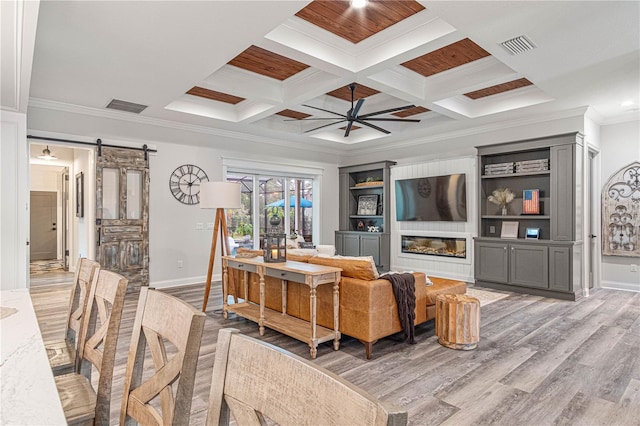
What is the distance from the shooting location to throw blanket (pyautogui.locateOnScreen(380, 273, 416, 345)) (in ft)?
11.1

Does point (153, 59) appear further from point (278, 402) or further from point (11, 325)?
point (278, 402)

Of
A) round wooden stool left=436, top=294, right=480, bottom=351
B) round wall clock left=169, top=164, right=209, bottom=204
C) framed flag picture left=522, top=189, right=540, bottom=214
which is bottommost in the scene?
round wooden stool left=436, top=294, right=480, bottom=351

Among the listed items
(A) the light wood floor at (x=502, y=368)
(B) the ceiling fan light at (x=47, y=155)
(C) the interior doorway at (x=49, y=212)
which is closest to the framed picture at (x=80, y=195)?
(B) the ceiling fan light at (x=47, y=155)

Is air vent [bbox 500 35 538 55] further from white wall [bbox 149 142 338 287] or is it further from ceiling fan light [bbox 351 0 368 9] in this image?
white wall [bbox 149 142 338 287]

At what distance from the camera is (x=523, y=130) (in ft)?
20.0

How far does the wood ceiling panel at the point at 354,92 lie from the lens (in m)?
5.39

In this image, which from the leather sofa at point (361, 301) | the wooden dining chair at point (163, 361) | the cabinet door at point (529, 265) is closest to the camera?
the wooden dining chair at point (163, 361)

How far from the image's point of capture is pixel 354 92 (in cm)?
555

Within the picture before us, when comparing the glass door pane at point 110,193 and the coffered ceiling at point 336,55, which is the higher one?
the coffered ceiling at point 336,55

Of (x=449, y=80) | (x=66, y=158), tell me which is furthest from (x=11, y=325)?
(x=66, y=158)

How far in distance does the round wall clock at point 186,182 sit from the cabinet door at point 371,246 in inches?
143

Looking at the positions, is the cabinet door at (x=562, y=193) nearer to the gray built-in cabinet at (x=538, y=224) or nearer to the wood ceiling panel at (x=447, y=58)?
the gray built-in cabinet at (x=538, y=224)

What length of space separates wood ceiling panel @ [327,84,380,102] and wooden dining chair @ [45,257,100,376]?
429 centimetres

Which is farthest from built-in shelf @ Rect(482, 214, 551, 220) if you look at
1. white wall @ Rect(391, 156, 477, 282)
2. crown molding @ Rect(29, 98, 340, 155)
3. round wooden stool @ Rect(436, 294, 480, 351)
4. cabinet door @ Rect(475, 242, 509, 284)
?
crown molding @ Rect(29, 98, 340, 155)
